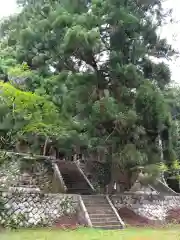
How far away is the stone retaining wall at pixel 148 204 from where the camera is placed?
15.6 m

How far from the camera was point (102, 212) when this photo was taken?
1357 centimetres

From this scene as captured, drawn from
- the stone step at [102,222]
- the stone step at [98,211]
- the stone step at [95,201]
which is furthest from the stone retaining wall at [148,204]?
the stone step at [102,222]

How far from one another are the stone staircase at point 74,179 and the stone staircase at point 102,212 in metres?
1.73

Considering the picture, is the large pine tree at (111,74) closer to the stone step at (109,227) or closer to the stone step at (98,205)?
the stone step at (98,205)

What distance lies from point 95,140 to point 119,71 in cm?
289

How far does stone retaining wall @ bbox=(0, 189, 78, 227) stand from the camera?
12570mm

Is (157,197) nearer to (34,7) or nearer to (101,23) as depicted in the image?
(101,23)

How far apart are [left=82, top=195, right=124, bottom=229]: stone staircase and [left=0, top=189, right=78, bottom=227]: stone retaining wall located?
62 centimetres

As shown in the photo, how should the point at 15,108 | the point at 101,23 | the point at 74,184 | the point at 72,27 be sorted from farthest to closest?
the point at 74,184
the point at 101,23
the point at 72,27
the point at 15,108

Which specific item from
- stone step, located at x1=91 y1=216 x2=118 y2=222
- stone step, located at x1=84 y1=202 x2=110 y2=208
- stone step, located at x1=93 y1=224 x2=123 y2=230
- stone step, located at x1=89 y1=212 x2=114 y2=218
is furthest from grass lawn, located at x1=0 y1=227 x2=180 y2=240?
stone step, located at x1=84 y1=202 x2=110 y2=208

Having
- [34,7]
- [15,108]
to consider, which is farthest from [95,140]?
[34,7]

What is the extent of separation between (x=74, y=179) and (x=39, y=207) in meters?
4.54

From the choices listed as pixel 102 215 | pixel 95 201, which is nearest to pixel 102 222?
pixel 102 215

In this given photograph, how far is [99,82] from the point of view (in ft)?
50.3
